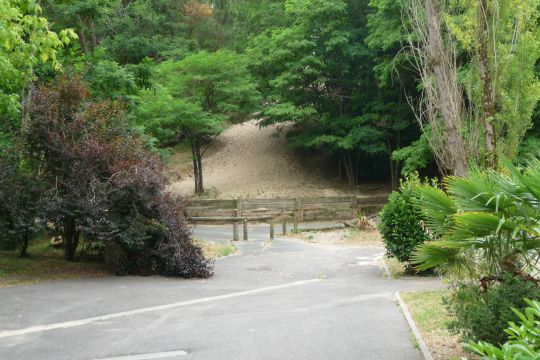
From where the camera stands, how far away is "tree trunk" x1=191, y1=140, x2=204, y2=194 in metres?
32.8

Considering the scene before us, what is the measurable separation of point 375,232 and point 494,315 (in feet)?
59.3

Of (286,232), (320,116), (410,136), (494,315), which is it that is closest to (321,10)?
(320,116)

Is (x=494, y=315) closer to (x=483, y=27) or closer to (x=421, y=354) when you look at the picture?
(x=421, y=354)

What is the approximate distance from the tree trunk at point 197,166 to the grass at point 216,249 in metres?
13.4

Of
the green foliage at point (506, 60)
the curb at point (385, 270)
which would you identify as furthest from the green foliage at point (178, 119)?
the green foliage at point (506, 60)

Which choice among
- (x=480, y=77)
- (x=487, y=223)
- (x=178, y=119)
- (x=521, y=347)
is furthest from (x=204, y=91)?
(x=521, y=347)

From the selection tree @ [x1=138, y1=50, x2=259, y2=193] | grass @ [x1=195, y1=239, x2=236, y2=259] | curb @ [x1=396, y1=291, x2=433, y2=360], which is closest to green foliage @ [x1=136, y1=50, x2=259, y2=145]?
tree @ [x1=138, y1=50, x2=259, y2=193]

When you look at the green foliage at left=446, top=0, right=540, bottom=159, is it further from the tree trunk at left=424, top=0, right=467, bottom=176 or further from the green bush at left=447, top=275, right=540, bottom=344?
the green bush at left=447, top=275, right=540, bottom=344

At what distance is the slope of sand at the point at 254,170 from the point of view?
112 feet

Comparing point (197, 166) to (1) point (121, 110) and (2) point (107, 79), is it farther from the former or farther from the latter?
(1) point (121, 110)

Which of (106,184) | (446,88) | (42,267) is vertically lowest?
(42,267)

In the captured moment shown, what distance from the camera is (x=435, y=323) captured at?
7773mm

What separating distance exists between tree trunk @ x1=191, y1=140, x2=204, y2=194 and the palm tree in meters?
26.7

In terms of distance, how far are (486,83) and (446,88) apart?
139 centimetres
